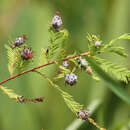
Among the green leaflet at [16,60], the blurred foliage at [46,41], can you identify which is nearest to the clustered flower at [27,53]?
the green leaflet at [16,60]

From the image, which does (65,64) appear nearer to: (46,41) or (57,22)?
(57,22)

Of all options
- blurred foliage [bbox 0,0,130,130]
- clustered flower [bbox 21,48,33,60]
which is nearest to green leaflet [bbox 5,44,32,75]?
clustered flower [bbox 21,48,33,60]

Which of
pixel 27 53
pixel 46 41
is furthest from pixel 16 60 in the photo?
pixel 46 41

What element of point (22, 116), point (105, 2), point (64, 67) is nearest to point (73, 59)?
point (64, 67)

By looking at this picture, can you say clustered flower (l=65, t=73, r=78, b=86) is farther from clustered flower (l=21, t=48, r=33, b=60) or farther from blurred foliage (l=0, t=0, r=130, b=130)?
blurred foliage (l=0, t=0, r=130, b=130)

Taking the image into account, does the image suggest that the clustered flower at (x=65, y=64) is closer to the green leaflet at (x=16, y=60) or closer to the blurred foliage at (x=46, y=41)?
the green leaflet at (x=16, y=60)

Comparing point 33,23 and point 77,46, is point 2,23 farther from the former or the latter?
point 77,46
